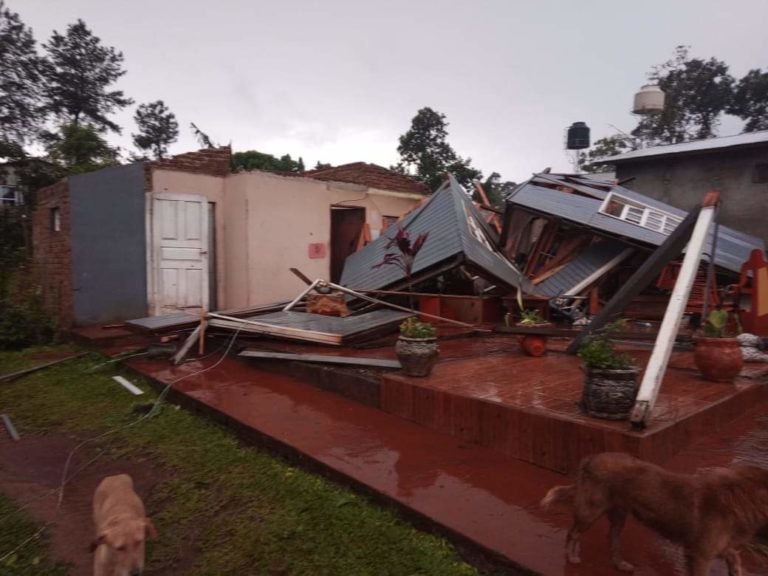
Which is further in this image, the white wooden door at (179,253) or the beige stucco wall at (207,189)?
the beige stucco wall at (207,189)

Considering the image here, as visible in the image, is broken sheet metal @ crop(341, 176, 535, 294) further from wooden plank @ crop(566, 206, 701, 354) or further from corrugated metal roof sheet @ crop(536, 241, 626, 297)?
wooden plank @ crop(566, 206, 701, 354)

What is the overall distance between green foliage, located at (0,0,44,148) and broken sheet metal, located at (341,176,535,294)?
14.3m

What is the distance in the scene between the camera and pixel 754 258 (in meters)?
5.85

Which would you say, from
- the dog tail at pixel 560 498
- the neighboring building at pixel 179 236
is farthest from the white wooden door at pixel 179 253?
the dog tail at pixel 560 498

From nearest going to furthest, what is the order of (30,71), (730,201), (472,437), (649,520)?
(649,520) → (472,437) → (730,201) → (30,71)

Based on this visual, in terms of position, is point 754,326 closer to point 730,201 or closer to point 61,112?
point 730,201

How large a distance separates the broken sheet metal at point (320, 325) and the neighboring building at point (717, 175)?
8.97 metres

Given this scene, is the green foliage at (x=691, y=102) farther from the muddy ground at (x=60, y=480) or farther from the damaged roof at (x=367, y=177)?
the muddy ground at (x=60, y=480)

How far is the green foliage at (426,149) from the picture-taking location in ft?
77.0

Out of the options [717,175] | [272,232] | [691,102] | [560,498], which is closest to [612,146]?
[691,102]

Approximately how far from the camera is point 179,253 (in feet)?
29.9

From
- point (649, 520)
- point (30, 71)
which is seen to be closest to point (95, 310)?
point (649, 520)

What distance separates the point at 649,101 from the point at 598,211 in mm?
10513

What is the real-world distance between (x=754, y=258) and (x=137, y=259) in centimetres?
894
